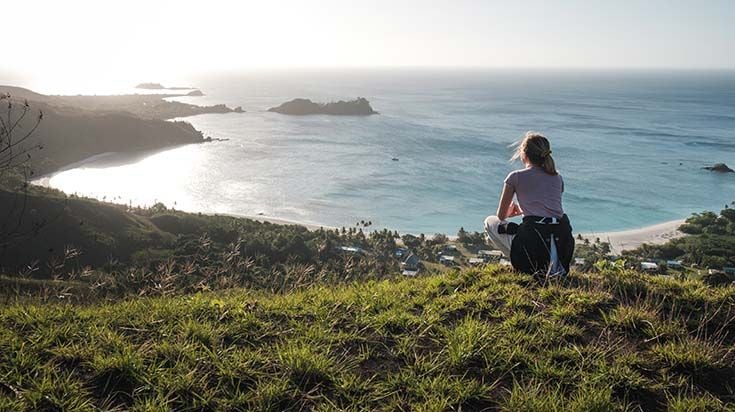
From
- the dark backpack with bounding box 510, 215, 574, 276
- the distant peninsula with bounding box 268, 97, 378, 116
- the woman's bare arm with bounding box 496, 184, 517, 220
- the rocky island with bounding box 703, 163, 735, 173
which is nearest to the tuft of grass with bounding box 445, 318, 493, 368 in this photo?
the dark backpack with bounding box 510, 215, 574, 276

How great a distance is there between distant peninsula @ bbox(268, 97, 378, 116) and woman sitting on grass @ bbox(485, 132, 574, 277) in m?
121

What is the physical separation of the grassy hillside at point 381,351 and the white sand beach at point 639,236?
3622cm

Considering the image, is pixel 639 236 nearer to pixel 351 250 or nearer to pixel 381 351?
pixel 351 250

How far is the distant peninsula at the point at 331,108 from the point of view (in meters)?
126

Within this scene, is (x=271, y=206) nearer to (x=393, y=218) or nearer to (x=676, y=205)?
(x=393, y=218)

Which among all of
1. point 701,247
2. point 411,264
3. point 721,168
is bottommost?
point 701,247

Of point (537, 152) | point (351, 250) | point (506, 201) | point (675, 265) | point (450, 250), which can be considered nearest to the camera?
point (537, 152)

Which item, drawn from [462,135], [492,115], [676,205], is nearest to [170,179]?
[462,135]

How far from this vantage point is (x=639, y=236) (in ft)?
137

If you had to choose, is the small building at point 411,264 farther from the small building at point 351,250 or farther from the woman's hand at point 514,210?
the woman's hand at point 514,210

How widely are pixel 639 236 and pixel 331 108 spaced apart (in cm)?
9962

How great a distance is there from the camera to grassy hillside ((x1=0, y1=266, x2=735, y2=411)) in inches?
120

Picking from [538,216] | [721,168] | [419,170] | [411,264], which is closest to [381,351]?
[538,216]

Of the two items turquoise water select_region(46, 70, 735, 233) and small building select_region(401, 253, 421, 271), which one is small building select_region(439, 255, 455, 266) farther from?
turquoise water select_region(46, 70, 735, 233)
